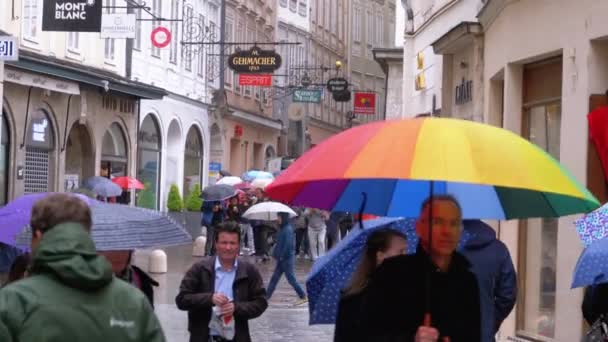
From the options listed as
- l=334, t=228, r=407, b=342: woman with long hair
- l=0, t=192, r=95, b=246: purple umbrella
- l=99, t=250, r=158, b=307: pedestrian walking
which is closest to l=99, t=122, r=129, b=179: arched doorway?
l=99, t=250, r=158, b=307: pedestrian walking

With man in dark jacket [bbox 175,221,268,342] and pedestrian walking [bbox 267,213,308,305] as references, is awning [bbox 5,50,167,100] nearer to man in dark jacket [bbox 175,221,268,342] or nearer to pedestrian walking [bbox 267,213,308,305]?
pedestrian walking [bbox 267,213,308,305]

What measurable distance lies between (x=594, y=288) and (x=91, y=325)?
444cm

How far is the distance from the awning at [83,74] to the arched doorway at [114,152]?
3.90 ft

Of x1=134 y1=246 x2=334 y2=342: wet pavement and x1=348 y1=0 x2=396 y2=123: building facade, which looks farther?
x1=348 y1=0 x2=396 y2=123: building facade

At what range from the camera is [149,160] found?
40.2 metres

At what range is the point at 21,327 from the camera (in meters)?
4.25

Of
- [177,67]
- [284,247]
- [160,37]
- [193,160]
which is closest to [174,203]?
[160,37]

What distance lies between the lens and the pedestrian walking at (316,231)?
93.5 ft

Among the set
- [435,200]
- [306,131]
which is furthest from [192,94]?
[435,200]

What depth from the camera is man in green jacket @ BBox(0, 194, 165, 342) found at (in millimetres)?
4262

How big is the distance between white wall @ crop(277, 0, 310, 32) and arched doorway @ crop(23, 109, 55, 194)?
1138 inches

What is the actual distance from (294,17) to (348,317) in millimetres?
56167

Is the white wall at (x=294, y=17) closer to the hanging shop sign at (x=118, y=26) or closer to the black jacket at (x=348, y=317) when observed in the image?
the hanging shop sign at (x=118, y=26)

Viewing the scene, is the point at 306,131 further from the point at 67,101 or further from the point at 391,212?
the point at 391,212
